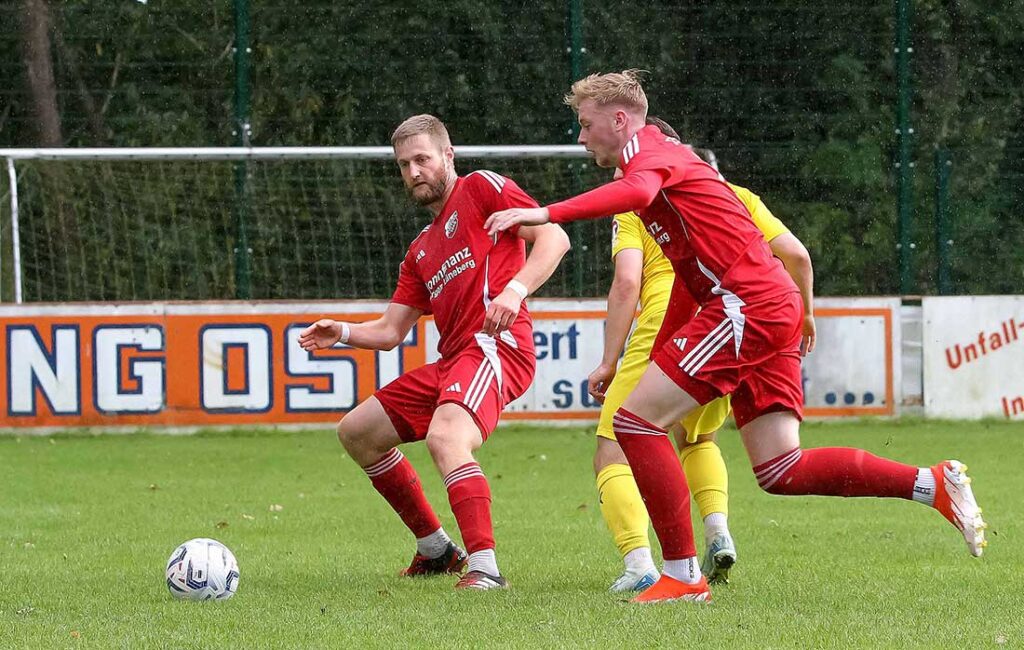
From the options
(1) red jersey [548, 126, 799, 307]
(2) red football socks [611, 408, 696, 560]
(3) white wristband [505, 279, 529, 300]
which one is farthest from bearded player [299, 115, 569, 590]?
(2) red football socks [611, 408, 696, 560]

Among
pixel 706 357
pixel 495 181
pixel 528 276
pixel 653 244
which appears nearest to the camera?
pixel 706 357

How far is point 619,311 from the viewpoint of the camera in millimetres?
6965

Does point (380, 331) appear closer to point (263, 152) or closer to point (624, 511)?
point (624, 511)

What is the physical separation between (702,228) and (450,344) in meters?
1.37

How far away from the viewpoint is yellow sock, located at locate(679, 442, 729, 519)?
22.3 ft

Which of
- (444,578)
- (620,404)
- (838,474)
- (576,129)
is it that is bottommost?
(444,578)

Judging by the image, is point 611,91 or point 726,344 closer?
point 726,344

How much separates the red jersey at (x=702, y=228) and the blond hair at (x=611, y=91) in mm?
111

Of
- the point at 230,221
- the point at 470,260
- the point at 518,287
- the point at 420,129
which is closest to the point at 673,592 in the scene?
the point at 518,287

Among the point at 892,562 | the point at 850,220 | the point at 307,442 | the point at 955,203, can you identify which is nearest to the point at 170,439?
the point at 307,442

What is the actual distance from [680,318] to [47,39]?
9946 mm

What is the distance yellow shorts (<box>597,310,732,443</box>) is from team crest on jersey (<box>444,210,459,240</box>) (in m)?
0.89

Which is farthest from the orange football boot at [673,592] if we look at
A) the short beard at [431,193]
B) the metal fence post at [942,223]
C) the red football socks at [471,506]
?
the metal fence post at [942,223]

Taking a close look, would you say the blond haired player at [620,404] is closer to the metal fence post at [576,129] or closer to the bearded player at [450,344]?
the bearded player at [450,344]
